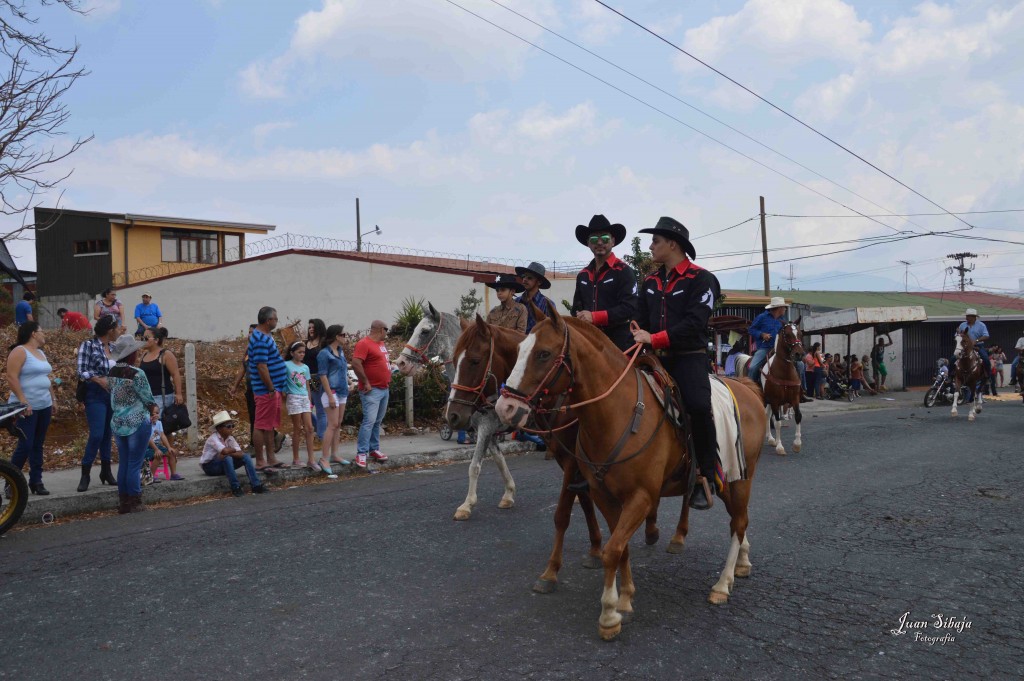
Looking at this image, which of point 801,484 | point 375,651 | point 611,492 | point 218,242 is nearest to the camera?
point 375,651

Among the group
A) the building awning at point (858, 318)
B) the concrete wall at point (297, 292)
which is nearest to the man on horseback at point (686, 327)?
the concrete wall at point (297, 292)

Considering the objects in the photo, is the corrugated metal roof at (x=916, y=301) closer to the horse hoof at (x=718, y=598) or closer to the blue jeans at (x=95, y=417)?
the blue jeans at (x=95, y=417)

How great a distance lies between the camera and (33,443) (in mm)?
8375

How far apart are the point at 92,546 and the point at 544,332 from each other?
4863mm

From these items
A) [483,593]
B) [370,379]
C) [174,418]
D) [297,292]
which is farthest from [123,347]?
[297,292]

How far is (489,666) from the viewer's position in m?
4.01

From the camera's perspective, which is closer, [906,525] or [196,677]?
[196,677]

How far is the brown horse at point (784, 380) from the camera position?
12273 millimetres

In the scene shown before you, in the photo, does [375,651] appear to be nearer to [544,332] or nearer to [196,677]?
[196,677]

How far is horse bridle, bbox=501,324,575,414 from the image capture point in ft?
14.1

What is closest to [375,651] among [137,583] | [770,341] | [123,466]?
[137,583]

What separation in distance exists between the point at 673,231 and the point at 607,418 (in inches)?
58.1

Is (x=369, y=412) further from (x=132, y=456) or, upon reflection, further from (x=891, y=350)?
(x=891, y=350)

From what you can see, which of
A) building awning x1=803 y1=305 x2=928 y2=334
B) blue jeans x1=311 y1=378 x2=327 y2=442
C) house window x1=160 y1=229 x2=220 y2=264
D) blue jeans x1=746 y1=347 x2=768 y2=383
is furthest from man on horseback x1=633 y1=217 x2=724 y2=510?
house window x1=160 y1=229 x2=220 y2=264
